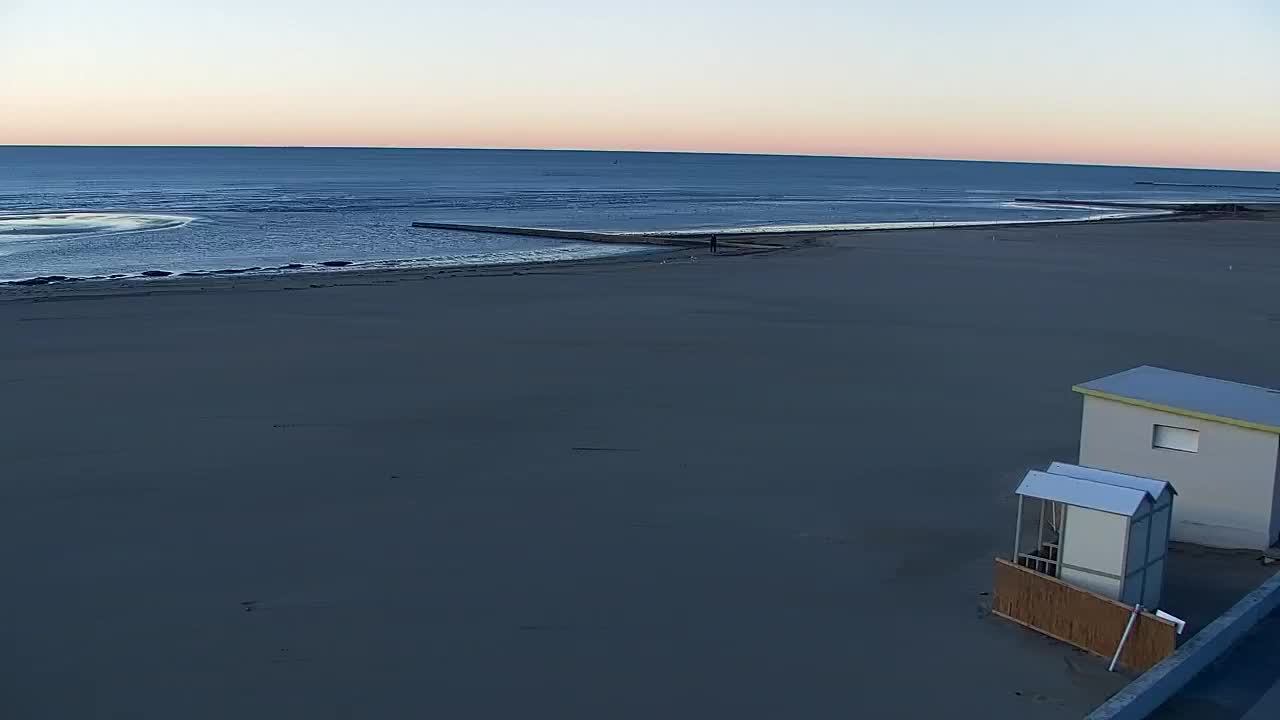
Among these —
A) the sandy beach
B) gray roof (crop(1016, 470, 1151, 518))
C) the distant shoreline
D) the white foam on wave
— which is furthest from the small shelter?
the white foam on wave

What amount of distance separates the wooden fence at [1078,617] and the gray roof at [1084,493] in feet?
1.78

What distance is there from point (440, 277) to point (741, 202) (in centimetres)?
5582

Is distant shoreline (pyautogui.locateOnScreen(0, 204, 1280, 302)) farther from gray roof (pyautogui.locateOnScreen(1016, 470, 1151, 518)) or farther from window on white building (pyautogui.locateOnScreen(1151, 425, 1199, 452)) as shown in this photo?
gray roof (pyautogui.locateOnScreen(1016, 470, 1151, 518))

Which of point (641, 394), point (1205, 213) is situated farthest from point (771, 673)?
point (1205, 213)

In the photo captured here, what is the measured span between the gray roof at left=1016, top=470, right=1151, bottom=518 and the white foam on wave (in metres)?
45.9

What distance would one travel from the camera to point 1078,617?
7.63 m

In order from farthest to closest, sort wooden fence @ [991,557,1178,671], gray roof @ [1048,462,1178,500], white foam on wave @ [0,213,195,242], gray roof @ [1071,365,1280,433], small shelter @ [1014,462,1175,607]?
white foam on wave @ [0,213,195,242] < gray roof @ [1071,365,1280,433] < gray roof @ [1048,462,1178,500] < small shelter @ [1014,462,1175,607] < wooden fence @ [991,557,1178,671]

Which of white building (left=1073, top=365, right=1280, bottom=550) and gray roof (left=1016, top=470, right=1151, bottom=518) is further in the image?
white building (left=1073, top=365, right=1280, bottom=550)

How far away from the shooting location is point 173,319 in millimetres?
22453

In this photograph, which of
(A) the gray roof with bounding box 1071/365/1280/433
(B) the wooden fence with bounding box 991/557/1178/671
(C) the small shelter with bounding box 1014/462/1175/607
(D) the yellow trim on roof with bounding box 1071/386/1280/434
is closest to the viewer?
(B) the wooden fence with bounding box 991/557/1178/671

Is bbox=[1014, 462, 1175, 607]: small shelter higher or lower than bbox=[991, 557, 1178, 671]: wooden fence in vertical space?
higher

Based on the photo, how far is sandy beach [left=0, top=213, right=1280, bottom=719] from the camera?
7.30 m

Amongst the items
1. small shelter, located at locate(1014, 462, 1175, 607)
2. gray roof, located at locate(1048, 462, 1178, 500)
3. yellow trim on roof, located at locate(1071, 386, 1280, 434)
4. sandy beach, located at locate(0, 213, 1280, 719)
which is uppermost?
yellow trim on roof, located at locate(1071, 386, 1280, 434)

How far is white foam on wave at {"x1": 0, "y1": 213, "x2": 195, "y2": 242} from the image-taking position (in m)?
47.9
